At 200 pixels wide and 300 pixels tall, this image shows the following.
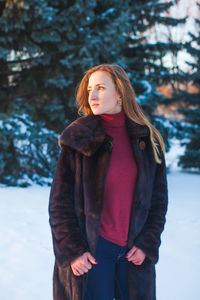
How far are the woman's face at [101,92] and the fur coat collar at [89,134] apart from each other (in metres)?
0.07

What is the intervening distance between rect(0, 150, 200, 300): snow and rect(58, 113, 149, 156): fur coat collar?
6.15ft

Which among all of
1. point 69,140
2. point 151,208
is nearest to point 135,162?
point 151,208

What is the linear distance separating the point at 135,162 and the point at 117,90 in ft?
1.35

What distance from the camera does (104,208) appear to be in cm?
152

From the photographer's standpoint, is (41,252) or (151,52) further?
(151,52)

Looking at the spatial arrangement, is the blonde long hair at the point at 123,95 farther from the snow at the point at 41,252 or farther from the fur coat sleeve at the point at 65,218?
the snow at the point at 41,252

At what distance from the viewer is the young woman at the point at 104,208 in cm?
144

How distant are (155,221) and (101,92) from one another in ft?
2.49

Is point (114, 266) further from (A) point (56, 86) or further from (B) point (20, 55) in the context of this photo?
(B) point (20, 55)

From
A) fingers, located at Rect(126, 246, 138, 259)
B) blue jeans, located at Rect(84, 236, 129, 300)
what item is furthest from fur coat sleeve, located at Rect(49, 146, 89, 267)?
fingers, located at Rect(126, 246, 138, 259)

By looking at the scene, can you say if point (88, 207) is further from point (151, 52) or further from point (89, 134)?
point (151, 52)

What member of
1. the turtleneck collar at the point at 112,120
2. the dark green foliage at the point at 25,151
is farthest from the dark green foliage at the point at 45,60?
the turtleneck collar at the point at 112,120

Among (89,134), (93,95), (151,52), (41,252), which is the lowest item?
(41,252)

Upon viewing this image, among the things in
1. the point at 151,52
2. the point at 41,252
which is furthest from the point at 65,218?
the point at 151,52
